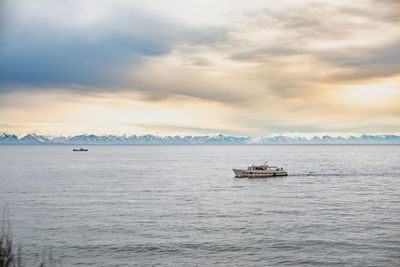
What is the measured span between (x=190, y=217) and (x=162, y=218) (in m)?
3.76

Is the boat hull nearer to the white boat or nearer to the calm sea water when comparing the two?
the white boat

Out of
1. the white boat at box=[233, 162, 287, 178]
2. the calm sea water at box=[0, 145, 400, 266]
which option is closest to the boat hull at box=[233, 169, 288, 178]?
the white boat at box=[233, 162, 287, 178]

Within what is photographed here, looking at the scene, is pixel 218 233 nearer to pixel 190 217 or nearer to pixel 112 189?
pixel 190 217

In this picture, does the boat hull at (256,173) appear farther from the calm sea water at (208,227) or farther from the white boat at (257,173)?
the calm sea water at (208,227)

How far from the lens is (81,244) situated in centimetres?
3738

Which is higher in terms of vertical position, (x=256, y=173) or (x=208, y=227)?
(x=256, y=173)

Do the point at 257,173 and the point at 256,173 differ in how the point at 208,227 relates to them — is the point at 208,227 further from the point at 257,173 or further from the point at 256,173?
the point at 257,173

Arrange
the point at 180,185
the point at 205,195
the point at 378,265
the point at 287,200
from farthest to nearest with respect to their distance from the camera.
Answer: the point at 180,185 < the point at 205,195 < the point at 287,200 < the point at 378,265

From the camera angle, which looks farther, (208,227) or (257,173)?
(257,173)

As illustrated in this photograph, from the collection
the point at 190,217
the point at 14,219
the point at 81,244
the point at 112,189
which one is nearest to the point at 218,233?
the point at 190,217

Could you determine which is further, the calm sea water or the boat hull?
the boat hull

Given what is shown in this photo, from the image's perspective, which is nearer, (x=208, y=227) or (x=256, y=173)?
(x=208, y=227)

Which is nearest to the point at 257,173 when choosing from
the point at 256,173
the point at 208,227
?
the point at 256,173

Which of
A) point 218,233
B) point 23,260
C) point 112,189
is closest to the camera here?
point 23,260
